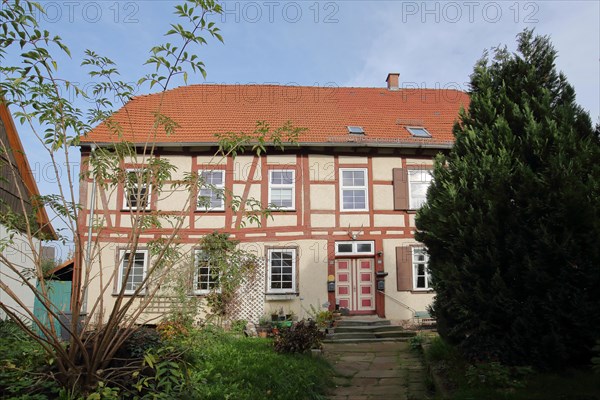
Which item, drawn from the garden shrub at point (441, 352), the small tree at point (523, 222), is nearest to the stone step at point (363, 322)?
the garden shrub at point (441, 352)

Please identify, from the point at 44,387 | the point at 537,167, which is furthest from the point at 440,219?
the point at 44,387

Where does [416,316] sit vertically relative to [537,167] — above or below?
below

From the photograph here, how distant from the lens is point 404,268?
14.1 meters

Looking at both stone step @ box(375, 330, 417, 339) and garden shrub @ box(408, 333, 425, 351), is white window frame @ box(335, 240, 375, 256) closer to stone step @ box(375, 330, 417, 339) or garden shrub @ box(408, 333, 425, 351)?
stone step @ box(375, 330, 417, 339)

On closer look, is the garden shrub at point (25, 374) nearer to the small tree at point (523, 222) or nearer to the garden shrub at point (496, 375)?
the garden shrub at point (496, 375)

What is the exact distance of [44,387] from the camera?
15.2ft

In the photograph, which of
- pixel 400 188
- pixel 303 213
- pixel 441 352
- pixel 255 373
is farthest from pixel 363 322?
pixel 255 373

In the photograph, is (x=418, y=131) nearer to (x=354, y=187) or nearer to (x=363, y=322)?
(x=354, y=187)

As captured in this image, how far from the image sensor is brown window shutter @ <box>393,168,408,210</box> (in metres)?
14.4

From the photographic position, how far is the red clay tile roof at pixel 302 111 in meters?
15.2

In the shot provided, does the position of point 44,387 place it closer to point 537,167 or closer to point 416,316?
point 537,167

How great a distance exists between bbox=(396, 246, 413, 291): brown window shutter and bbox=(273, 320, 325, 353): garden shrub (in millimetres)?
5386

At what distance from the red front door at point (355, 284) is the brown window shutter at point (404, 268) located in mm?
723

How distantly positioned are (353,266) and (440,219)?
7.57 meters
